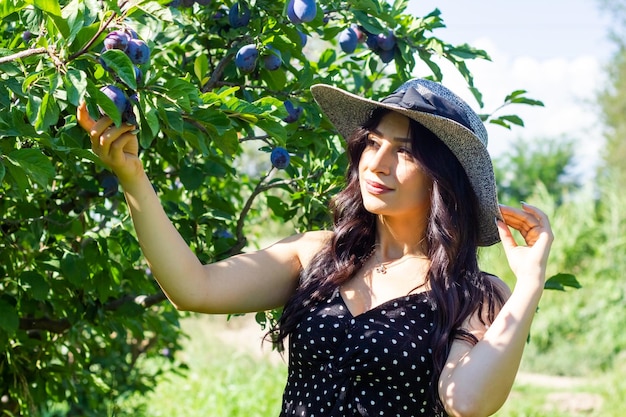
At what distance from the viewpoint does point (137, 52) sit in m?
1.48

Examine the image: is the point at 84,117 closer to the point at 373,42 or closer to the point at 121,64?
the point at 121,64

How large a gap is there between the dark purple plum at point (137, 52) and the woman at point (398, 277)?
23 cm

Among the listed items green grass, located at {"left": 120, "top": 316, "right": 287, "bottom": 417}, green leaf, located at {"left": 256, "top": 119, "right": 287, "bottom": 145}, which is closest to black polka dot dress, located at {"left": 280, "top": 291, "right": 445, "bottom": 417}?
green leaf, located at {"left": 256, "top": 119, "right": 287, "bottom": 145}

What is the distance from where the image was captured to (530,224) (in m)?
1.73

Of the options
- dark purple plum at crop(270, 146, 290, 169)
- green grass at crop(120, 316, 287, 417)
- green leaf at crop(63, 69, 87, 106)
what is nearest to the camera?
green leaf at crop(63, 69, 87, 106)

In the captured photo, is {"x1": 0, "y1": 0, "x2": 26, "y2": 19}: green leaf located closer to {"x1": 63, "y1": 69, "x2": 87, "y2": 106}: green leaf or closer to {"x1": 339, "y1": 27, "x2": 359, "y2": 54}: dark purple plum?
{"x1": 63, "y1": 69, "x2": 87, "y2": 106}: green leaf

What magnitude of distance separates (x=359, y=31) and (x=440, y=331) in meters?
0.89

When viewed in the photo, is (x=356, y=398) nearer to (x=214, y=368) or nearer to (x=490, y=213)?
(x=490, y=213)

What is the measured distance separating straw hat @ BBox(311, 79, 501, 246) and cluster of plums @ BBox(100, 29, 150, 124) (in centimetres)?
50

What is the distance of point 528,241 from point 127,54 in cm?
80

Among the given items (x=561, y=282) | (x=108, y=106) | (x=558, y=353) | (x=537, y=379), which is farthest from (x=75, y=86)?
(x=558, y=353)

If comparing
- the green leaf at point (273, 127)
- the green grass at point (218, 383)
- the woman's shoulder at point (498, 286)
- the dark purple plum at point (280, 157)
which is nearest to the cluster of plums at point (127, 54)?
the green leaf at point (273, 127)

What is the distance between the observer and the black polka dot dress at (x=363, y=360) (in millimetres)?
1728

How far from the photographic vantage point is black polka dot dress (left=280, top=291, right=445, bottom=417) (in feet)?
5.67
